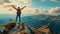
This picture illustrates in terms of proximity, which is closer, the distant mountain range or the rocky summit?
the rocky summit

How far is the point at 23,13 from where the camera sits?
11695mm

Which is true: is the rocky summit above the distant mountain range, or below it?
below

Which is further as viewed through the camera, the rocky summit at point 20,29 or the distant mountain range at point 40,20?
the distant mountain range at point 40,20

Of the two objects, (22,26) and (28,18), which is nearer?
(22,26)

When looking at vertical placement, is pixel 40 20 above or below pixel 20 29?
above

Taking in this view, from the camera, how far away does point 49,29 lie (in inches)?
444

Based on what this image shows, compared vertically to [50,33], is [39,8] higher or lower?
higher

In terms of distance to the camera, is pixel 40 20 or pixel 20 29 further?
pixel 40 20

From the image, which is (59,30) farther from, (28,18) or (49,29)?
(28,18)

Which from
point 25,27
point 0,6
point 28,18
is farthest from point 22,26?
point 0,6

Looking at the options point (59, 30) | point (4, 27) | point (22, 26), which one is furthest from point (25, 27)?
point (59, 30)

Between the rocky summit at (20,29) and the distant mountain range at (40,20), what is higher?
the distant mountain range at (40,20)

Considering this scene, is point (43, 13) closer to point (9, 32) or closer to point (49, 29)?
point (49, 29)

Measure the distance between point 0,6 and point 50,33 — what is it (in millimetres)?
2834
